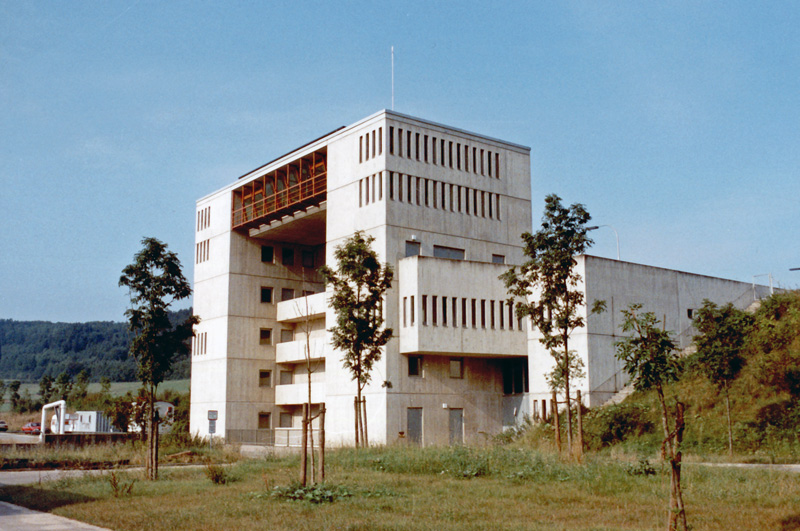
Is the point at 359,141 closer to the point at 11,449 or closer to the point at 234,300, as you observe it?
the point at 234,300

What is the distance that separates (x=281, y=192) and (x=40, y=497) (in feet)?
117

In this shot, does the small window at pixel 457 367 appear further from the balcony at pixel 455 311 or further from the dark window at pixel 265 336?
the dark window at pixel 265 336

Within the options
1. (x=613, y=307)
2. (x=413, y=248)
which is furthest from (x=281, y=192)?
(x=613, y=307)

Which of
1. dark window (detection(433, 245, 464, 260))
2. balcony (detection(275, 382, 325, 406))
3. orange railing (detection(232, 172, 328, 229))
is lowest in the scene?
balcony (detection(275, 382, 325, 406))

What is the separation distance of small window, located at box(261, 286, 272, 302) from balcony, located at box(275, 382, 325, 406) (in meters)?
6.61

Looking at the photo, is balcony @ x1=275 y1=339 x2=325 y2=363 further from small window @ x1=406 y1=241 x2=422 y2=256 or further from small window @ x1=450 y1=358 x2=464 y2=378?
small window @ x1=406 y1=241 x2=422 y2=256

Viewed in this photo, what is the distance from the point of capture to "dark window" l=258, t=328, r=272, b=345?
57659 millimetres

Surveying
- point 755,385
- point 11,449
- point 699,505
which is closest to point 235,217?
point 11,449

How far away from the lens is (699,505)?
15.3 metres

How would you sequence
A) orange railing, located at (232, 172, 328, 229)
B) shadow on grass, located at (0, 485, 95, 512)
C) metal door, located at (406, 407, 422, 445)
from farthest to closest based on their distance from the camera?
orange railing, located at (232, 172, 328, 229), metal door, located at (406, 407, 422, 445), shadow on grass, located at (0, 485, 95, 512)

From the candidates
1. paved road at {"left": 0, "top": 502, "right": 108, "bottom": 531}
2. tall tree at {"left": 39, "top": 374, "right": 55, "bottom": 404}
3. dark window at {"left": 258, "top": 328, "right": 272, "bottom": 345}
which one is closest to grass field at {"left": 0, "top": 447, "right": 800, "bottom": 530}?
paved road at {"left": 0, "top": 502, "right": 108, "bottom": 531}

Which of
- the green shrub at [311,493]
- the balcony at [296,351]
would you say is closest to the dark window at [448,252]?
the balcony at [296,351]

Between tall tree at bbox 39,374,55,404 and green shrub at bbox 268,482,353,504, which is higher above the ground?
tall tree at bbox 39,374,55,404

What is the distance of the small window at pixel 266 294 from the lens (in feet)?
191
